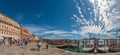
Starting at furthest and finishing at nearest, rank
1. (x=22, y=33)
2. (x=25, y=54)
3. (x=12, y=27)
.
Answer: (x=22, y=33), (x=12, y=27), (x=25, y=54)

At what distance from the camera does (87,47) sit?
4919cm

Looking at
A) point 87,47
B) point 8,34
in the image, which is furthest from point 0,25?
point 87,47

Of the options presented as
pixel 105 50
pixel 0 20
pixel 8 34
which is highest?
pixel 0 20

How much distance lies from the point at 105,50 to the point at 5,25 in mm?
45270

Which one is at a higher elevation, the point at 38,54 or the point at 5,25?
the point at 5,25

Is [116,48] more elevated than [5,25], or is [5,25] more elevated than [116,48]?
[5,25]

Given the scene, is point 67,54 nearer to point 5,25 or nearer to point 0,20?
point 0,20

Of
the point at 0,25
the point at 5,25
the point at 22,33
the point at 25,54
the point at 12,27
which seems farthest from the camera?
the point at 22,33

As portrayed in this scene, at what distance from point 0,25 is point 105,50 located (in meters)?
41.3

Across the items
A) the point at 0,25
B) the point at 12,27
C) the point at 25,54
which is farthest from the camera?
the point at 12,27

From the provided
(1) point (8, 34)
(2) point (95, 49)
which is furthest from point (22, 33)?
(2) point (95, 49)

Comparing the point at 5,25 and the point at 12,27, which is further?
the point at 12,27

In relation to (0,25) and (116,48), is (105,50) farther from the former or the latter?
(0,25)

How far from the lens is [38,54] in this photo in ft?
109
